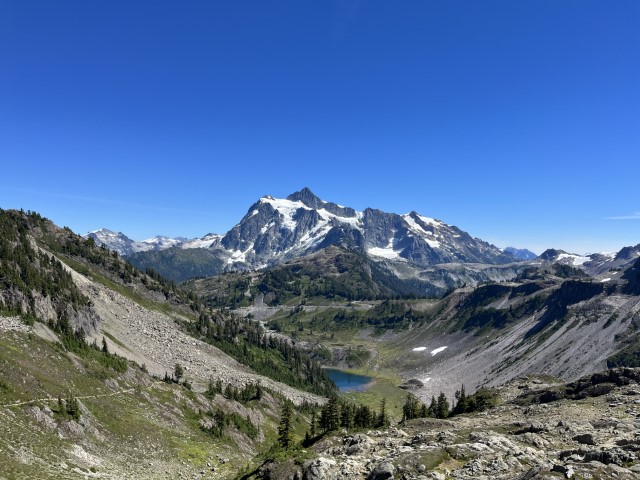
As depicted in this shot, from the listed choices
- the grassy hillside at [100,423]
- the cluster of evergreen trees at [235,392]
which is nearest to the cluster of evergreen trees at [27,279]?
the grassy hillside at [100,423]

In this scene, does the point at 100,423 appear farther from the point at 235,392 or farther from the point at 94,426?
the point at 235,392

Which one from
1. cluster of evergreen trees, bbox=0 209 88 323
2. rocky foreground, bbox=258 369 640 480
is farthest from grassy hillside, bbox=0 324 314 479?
rocky foreground, bbox=258 369 640 480

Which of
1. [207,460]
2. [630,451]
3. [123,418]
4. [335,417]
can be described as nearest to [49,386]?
[123,418]

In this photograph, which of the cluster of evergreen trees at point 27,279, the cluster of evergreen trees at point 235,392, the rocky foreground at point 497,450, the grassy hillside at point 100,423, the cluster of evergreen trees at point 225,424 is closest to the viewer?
the rocky foreground at point 497,450

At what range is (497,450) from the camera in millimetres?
44906

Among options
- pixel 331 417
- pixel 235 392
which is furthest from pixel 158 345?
pixel 331 417

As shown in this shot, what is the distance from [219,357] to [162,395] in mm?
76900

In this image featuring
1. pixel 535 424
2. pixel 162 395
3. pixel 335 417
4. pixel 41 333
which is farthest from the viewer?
pixel 162 395

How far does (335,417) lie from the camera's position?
3418 inches

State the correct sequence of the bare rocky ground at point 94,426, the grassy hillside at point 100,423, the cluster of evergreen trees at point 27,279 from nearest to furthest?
the bare rocky ground at point 94,426 < the grassy hillside at point 100,423 < the cluster of evergreen trees at point 27,279

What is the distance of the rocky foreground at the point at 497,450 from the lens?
120 feet

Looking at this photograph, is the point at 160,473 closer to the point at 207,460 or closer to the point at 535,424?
the point at 207,460

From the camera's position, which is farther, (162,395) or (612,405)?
(162,395)

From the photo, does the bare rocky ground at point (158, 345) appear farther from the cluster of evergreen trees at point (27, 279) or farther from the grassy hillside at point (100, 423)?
the grassy hillside at point (100, 423)
